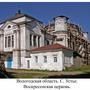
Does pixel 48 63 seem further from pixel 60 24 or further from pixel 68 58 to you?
pixel 60 24

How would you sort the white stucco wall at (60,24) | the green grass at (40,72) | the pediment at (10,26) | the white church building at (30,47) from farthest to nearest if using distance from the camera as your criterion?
the pediment at (10,26), the white church building at (30,47), the white stucco wall at (60,24), the green grass at (40,72)

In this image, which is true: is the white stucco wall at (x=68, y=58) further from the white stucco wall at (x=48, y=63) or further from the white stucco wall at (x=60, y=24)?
the white stucco wall at (x=60, y=24)

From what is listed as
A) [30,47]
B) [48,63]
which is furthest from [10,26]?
[48,63]

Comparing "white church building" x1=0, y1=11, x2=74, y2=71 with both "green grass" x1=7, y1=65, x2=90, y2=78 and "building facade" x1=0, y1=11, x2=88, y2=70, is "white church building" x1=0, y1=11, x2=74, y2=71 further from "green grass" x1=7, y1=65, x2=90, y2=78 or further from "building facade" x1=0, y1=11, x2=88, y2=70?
"green grass" x1=7, y1=65, x2=90, y2=78

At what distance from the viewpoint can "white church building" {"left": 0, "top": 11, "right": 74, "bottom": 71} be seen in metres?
11.1

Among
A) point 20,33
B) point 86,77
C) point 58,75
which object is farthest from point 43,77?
point 20,33

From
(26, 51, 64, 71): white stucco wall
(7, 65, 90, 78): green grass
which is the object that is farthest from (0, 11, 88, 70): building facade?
(7, 65, 90, 78): green grass

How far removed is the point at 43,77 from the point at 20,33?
83.5 inches

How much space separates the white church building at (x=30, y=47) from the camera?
11137 mm

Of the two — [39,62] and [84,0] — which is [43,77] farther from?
[84,0]

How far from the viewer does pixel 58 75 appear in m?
10.3

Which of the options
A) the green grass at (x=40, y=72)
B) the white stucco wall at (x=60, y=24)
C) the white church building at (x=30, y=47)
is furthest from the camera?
the white church building at (x=30, y=47)

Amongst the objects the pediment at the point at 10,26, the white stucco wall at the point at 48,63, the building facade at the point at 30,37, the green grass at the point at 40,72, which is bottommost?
the green grass at the point at 40,72

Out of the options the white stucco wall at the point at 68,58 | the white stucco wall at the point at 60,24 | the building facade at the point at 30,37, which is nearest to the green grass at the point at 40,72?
A: the white stucco wall at the point at 68,58
